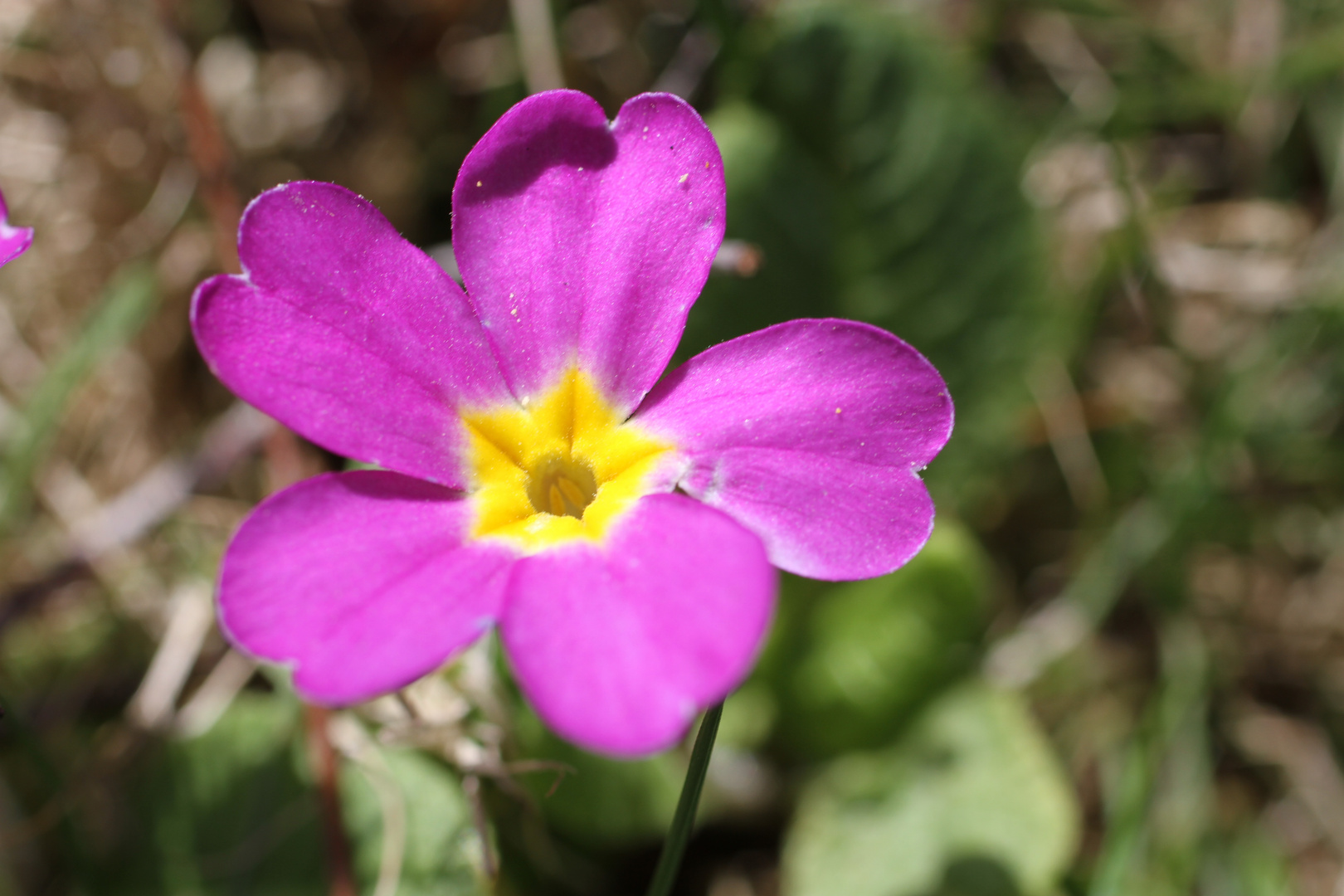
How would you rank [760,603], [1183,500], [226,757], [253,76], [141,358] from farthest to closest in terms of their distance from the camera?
[253,76]
[141,358]
[1183,500]
[226,757]
[760,603]

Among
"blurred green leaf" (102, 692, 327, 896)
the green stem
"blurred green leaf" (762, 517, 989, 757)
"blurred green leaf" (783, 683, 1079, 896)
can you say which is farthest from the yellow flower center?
"blurred green leaf" (783, 683, 1079, 896)

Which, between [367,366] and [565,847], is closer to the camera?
[367,366]

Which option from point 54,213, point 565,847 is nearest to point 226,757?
point 565,847

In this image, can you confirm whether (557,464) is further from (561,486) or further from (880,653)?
(880,653)

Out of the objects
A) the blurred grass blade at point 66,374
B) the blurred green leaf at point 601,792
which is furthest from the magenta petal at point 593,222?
the blurred grass blade at point 66,374

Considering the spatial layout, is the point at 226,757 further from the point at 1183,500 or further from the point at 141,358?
the point at 1183,500

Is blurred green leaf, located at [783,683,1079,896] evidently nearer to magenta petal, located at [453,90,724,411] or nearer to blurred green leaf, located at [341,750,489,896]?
blurred green leaf, located at [341,750,489,896]
